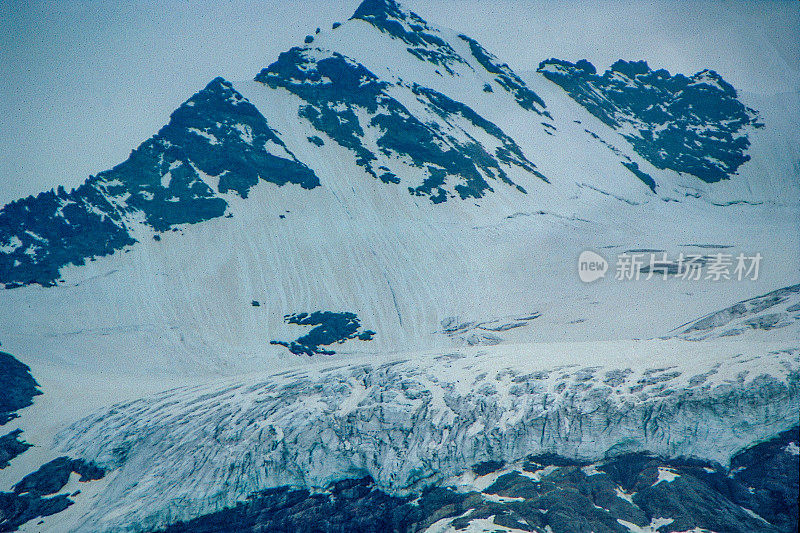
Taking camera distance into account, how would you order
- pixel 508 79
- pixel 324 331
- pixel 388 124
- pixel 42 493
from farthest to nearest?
pixel 508 79
pixel 388 124
pixel 324 331
pixel 42 493

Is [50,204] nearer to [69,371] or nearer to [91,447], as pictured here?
[69,371]

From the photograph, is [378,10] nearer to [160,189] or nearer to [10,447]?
[160,189]

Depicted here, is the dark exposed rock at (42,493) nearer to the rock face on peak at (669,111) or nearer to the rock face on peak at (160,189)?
the rock face on peak at (160,189)

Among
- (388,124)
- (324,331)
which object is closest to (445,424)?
(324,331)

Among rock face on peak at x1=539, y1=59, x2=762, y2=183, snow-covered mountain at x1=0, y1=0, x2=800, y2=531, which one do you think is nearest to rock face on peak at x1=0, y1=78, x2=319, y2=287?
snow-covered mountain at x1=0, y1=0, x2=800, y2=531

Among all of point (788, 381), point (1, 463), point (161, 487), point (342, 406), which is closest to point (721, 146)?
point (788, 381)
